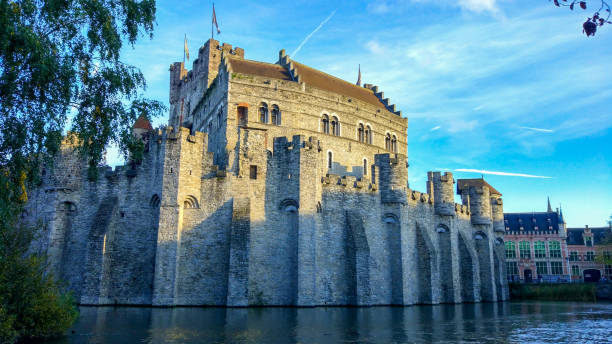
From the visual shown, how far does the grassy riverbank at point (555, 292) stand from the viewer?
43.7 metres

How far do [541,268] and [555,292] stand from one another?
22.3 metres

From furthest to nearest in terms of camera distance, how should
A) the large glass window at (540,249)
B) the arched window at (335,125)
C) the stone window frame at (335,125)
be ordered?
the large glass window at (540,249)
the arched window at (335,125)
the stone window frame at (335,125)

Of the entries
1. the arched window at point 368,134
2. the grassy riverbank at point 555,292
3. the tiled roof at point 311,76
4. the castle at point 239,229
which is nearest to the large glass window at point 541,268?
the grassy riverbank at point 555,292

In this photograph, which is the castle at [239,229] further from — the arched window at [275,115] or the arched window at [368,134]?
the arched window at [368,134]

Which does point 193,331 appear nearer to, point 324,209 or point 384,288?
point 324,209

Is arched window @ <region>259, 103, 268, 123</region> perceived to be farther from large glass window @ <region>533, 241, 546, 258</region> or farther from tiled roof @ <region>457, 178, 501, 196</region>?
large glass window @ <region>533, 241, 546, 258</region>

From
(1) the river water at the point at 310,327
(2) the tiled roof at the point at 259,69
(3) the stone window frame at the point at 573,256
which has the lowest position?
(1) the river water at the point at 310,327

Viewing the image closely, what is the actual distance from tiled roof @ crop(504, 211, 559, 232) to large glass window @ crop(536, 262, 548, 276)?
15.0 feet

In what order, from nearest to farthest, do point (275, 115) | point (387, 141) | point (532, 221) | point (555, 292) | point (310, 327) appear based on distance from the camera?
point (310, 327) → point (275, 115) → point (555, 292) → point (387, 141) → point (532, 221)

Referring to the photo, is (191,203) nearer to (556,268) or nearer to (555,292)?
(555,292)

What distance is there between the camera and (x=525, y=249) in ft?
215

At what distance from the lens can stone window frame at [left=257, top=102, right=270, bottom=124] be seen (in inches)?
1487

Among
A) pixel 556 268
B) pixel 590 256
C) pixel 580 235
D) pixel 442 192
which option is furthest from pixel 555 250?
pixel 442 192

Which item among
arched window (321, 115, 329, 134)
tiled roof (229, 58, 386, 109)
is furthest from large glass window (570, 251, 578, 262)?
arched window (321, 115, 329, 134)
